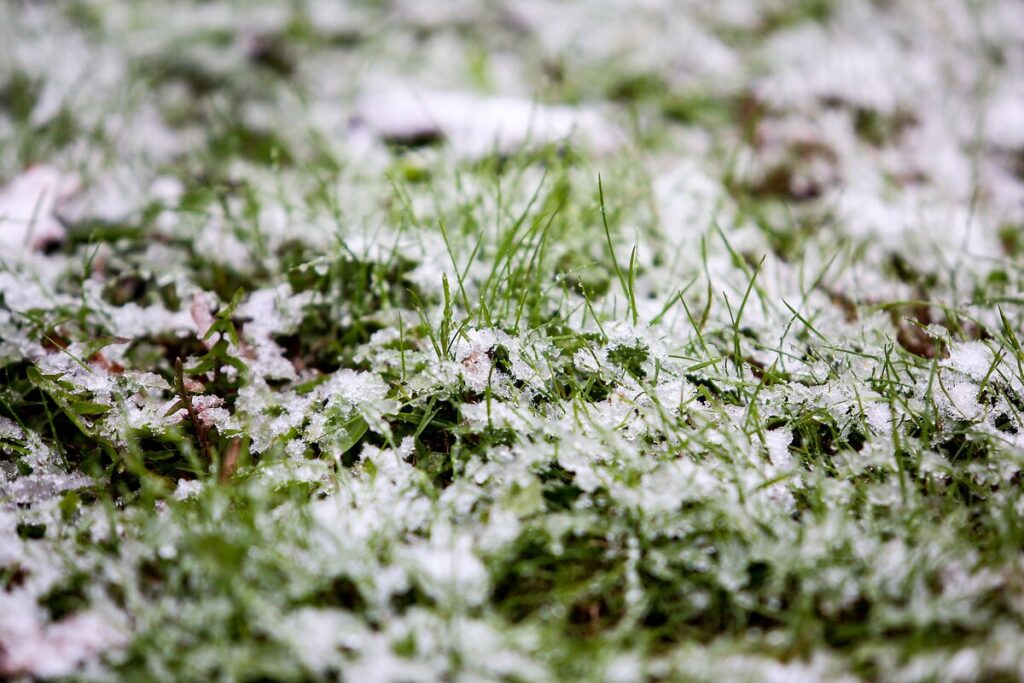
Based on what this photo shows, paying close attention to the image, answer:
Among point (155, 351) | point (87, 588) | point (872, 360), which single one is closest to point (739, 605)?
point (872, 360)

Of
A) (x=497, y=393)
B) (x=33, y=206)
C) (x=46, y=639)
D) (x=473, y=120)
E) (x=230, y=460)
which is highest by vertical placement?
(x=473, y=120)

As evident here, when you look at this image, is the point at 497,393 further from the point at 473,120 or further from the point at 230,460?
the point at 473,120

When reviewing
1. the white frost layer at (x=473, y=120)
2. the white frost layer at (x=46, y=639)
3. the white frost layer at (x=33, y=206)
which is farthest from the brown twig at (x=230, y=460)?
the white frost layer at (x=473, y=120)

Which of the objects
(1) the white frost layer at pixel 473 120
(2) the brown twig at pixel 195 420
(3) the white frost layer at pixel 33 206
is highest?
(1) the white frost layer at pixel 473 120

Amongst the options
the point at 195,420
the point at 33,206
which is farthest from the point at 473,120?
the point at 195,420

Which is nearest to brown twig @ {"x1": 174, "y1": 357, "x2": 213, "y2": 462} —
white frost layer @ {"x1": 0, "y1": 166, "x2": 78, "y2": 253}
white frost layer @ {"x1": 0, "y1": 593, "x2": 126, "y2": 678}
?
white frost layer @ {"x1": 0, "y1": 593, "x2": 126, "y2": 678}

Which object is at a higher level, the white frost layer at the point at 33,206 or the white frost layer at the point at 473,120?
the white frost layer at the point at 473,120

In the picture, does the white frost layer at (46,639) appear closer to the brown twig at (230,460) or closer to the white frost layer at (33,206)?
the brown twig at (230,460)

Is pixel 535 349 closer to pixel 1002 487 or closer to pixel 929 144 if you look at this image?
pixel 1002 487

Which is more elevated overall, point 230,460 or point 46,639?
point 230,460
